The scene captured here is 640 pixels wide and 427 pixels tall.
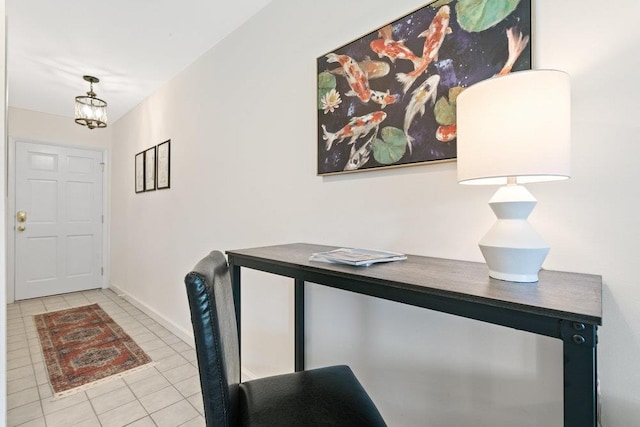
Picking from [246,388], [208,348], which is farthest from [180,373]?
[208,348]

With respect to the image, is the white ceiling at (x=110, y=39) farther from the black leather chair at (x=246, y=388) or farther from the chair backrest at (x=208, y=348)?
the chair backrest at (x=208, y=348)

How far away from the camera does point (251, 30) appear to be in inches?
76.4

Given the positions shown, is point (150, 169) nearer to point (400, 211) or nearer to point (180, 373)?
point (180, 373)

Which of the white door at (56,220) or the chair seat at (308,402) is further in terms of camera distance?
the white door at (56,220)

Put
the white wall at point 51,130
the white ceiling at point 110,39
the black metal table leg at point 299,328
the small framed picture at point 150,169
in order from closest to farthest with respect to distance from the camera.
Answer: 1. the black metal table leg at point 299,328
2. the white ceiling at point 110,39
3. the small framed picture at point 150,169
4. the white wall at point 51,130

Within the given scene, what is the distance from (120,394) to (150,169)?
2110 millimetres

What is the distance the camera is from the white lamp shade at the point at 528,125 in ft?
2.24

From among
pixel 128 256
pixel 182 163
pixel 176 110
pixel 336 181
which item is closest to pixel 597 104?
pixel 336 181

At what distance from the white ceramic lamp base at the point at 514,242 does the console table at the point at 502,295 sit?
0.10 feet

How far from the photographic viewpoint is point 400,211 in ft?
4.07

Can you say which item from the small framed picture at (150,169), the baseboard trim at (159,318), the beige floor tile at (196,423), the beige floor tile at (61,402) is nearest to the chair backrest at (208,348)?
the beige floor tile at (196,423)

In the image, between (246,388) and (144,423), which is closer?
(246,388)

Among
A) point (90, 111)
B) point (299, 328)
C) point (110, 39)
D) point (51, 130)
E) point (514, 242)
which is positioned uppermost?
point (110, 39)

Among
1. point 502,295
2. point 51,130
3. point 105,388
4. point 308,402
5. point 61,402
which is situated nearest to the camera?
point 502,295
